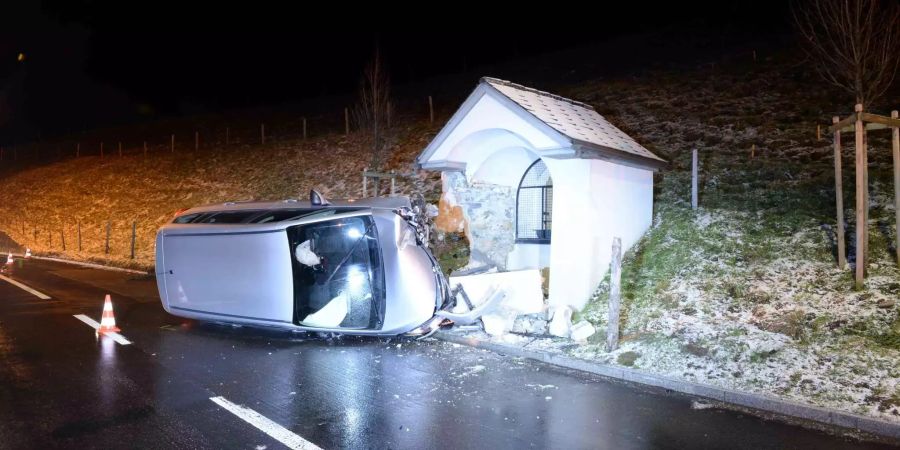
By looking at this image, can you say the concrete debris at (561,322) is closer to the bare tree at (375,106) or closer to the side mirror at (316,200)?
the side mirror at (316,200)

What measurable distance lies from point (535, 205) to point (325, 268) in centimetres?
547

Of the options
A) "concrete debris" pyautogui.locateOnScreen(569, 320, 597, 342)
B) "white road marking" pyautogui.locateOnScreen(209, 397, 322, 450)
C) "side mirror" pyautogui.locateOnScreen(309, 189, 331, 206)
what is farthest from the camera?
"side mirror" pyautogui.locateOnScreen(309, 189, 331, 206)

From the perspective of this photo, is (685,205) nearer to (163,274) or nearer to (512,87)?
(512,87)

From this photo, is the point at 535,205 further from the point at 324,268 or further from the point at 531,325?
the point at 324,268

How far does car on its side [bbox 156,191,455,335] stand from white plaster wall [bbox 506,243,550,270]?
11.2 ft

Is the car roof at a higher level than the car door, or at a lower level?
Answer: higher

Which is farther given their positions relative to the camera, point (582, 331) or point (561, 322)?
point (561, 322)

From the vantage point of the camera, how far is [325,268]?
9992mm

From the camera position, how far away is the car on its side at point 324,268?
9.45 m

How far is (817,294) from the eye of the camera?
917cm

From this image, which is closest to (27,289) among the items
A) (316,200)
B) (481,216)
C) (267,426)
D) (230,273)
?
(230,273)

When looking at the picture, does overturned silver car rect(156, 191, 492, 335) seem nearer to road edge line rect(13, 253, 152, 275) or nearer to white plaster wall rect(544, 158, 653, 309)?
white plaster wall rect(544, 158, 653, 309)

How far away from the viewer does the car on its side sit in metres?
9.45

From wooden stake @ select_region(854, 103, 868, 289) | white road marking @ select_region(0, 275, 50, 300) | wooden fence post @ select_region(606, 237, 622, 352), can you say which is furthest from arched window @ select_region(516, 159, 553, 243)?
white road marking @ select_region(0, 275, 50, 300)
